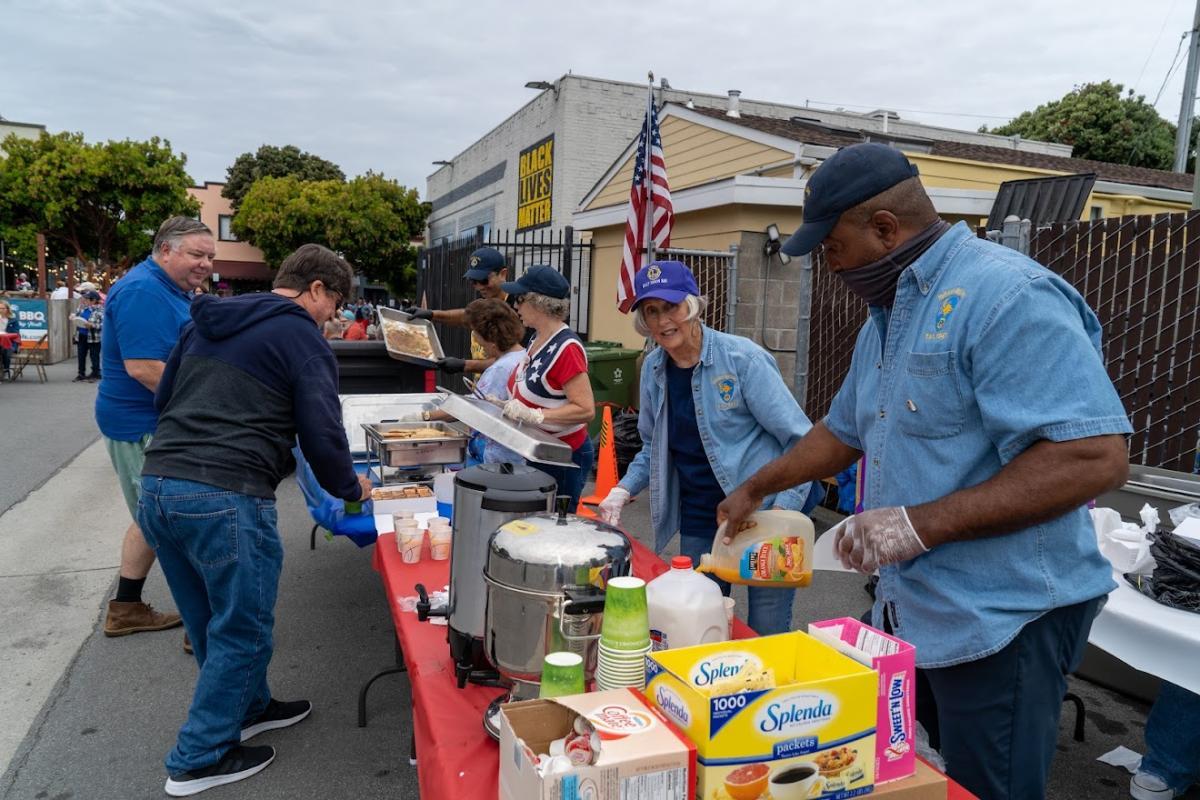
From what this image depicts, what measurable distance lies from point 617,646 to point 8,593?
5.38m

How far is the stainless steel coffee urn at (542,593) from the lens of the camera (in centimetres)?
166

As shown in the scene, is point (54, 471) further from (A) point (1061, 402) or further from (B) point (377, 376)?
(A) point (1061, 402)

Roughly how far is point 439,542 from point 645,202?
554cm

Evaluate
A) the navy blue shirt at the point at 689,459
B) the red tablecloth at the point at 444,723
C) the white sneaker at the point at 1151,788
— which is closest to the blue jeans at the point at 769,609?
the navy blue shirt at the point at 689,459

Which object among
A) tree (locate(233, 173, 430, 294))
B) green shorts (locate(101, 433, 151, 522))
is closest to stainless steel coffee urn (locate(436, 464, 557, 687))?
green shorts (locate(101, 433, 151, 522))

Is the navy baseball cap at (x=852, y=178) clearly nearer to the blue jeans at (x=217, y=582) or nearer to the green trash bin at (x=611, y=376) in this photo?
the blue jeans at (x=217, y=582)

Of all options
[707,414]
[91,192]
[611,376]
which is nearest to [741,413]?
[707,414]

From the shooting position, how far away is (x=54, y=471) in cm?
846

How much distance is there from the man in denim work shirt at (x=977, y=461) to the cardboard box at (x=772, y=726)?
40cm

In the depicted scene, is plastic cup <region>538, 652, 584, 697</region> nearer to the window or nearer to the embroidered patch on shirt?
the embroidered patch on shirt

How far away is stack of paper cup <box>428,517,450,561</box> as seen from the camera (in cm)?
322

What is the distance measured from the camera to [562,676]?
5.03 ft

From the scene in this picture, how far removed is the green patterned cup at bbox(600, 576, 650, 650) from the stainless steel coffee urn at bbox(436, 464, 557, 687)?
519 mm

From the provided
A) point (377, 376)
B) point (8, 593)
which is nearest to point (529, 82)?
point (377, 376)
